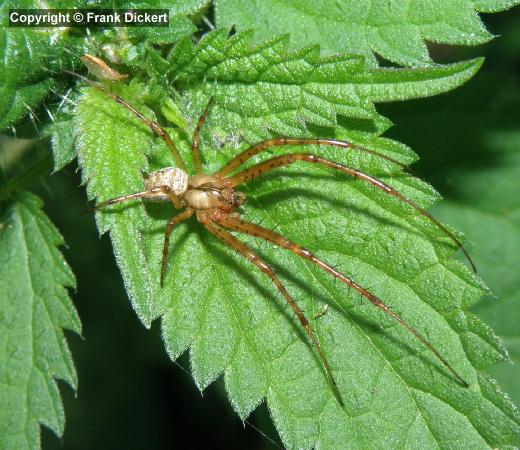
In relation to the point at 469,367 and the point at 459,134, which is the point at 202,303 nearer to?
the point at 469,367

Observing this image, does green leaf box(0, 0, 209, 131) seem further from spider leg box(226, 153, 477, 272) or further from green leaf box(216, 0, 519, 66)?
spider leg box(226, 153, 477, 272)

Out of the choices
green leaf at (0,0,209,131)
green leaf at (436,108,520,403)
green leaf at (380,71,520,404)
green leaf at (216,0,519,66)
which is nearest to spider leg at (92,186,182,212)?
green leaf at (0,0,209,131)

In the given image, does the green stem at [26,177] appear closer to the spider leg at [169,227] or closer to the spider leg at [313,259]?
Answer: the spider leg at [169,227]

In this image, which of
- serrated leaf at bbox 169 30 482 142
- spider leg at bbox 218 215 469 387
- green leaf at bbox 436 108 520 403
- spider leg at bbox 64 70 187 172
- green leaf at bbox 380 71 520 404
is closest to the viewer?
serrated leaf at bbox 169 30 482 142

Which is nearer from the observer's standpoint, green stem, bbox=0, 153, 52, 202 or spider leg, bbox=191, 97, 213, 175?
spider leg, bbox=191, 97, 213, 175

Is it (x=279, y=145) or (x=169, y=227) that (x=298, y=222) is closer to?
(x=279, y=145)

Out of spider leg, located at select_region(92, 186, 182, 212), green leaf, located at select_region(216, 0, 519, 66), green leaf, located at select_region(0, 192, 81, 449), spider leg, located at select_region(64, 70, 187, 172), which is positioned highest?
green leaf, located at select_region(216, 0, 519, 66)

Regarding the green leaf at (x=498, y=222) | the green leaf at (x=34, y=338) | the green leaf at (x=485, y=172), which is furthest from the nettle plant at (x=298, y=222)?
the green leaf at (x=498, y=222)

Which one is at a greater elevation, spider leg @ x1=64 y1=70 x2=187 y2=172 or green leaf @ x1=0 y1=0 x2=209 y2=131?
green leaf @ x1=0 y1=0 x2=209 y2=131
